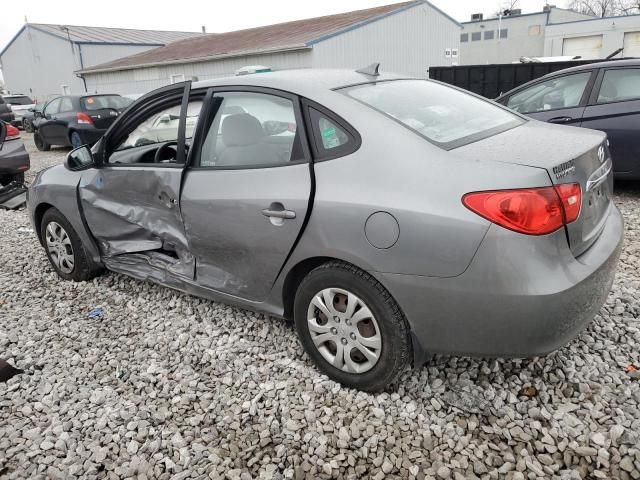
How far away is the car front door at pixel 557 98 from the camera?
5.85 m

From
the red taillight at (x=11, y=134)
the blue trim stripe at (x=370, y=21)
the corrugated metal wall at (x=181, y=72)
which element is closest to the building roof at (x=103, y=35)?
the corrugated metal wall at (x=181, y=72)

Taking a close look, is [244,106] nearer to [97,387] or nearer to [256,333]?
[256,333]

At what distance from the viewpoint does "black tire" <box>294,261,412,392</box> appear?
7.87 feet

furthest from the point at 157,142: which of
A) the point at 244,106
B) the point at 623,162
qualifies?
the point at 623,162

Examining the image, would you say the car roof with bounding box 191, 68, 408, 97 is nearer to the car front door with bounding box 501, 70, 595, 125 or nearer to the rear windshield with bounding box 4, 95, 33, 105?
the car front door with bounding box 501, 70, 595, 125

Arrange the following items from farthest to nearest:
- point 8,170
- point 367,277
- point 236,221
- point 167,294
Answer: point 8,170, point 167,294, point 236,221, point 367,277

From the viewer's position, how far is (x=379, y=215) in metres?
2.28

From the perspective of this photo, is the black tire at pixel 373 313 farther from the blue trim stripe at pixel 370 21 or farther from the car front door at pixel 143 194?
the blue trim stripe at pixel 370 21

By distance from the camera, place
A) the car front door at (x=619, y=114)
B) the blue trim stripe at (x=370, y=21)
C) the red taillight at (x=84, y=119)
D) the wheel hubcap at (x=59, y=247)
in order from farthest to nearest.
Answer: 1. the blue trim stripe at (x=370, y=21)
2. the red taillight at (x=84, y=119)
3. the car front door at (x=619, y=114)
4. the wheel hubcap at (x=59, y=247)

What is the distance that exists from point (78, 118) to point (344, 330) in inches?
499

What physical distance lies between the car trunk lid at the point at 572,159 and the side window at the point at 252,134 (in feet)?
3.00

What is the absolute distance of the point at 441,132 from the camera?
2.55 m

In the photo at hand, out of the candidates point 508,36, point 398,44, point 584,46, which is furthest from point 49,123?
point 508,36

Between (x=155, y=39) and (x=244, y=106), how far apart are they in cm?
4195
